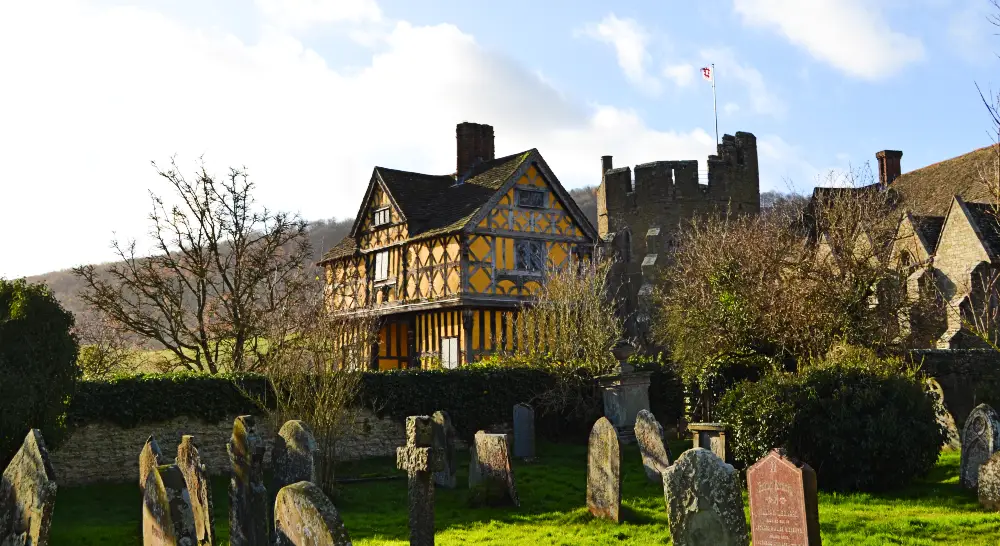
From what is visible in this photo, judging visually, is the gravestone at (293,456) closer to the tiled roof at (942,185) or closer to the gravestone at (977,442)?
the gravestone at (977,442)

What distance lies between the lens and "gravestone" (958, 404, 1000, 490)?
12805 mm

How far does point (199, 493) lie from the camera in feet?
32.8

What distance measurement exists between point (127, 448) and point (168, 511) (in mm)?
10195

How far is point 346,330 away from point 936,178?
26384 mm

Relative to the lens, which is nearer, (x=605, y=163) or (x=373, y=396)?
(x=373, y=396)

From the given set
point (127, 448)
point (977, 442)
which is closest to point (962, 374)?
point (977, 442)

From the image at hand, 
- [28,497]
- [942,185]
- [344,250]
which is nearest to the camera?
[28,497]

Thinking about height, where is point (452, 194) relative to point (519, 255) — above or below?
above

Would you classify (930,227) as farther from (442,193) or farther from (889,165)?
(442,193)

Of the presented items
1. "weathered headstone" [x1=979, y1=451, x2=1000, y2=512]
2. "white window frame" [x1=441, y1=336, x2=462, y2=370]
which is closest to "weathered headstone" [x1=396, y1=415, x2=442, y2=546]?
"weathered headstone" [x1=979, y1=451, x2=1000, y2=512]

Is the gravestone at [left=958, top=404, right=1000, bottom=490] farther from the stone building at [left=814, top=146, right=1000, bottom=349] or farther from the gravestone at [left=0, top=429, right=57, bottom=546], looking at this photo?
the gravestone at [left=0, top=429, right=57, bottom=546]

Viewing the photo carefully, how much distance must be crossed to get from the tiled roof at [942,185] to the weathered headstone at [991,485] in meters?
22.2

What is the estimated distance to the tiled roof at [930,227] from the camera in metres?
30.2

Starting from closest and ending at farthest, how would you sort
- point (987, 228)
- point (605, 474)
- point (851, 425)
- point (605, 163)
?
point (605, 474)
point (851, 425)
point (987, 228)
point (605, 163)
